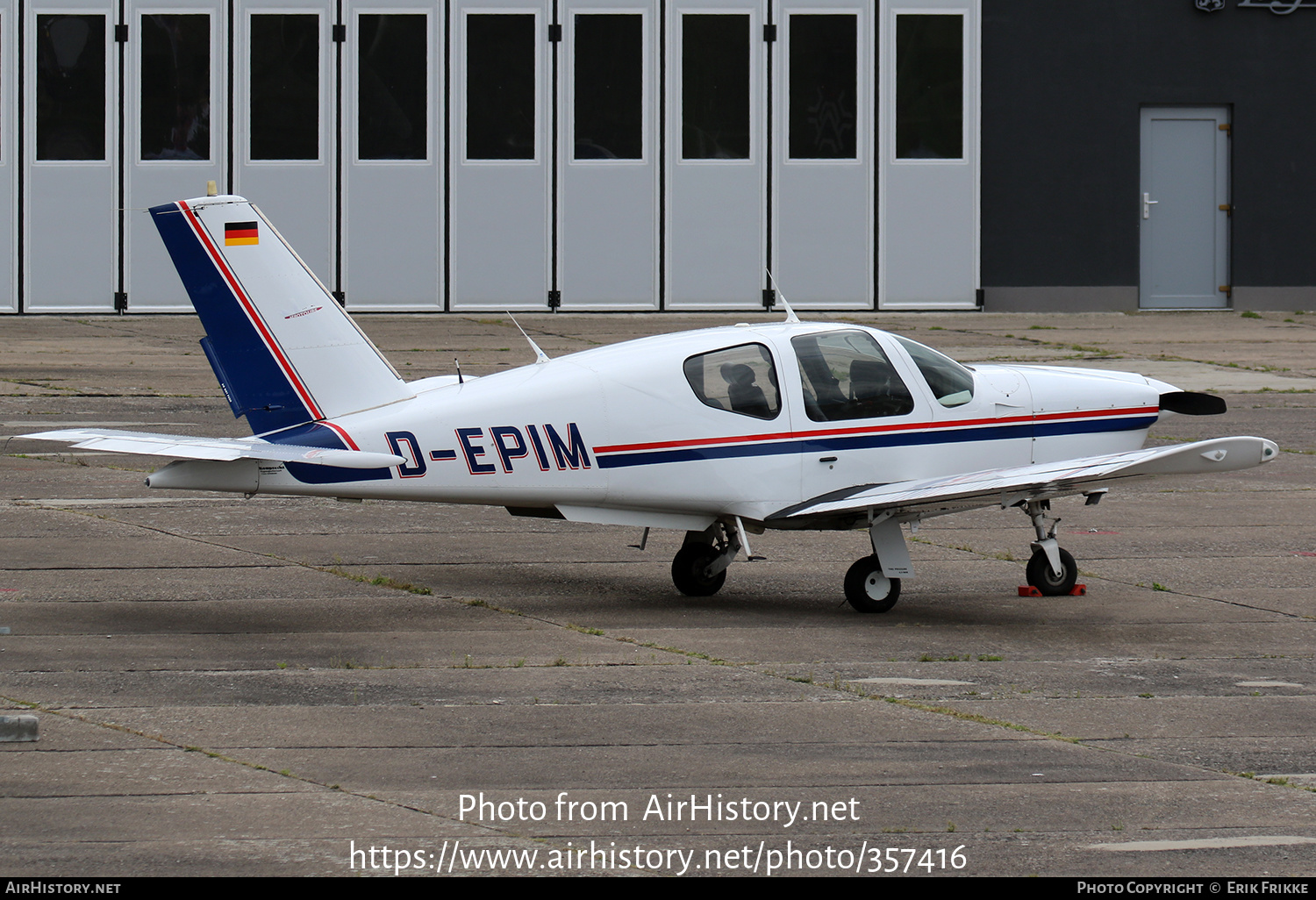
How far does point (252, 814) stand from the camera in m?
6.87

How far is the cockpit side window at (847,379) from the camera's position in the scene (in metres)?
11.1

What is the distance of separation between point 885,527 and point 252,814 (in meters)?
5.22

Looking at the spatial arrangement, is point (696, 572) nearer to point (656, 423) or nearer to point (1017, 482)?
point (656, 423)

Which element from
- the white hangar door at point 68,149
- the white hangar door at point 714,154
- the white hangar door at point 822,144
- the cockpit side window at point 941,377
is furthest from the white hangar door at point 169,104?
the cockpit side window at point 941,377

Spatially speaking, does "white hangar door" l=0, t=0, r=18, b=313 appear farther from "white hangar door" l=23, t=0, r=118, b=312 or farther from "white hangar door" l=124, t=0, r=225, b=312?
"white hangar door" l=124, t=0, r=225, b=312

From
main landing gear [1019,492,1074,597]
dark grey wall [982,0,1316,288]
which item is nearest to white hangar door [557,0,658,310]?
dark grey wall [982,0,1316,288]

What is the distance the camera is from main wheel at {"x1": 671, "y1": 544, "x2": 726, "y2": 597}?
38.2 ft

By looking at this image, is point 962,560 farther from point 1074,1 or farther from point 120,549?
point 1074,1

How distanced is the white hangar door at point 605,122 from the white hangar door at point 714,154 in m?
0.43

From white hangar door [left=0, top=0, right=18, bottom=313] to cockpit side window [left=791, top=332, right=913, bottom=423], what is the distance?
2445cm

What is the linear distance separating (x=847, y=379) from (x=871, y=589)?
138 cm

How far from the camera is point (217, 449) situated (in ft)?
33.2

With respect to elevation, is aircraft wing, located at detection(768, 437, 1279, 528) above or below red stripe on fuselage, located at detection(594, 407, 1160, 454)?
below

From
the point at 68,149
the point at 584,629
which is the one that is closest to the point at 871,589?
Result: the point at 584,629
